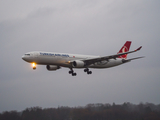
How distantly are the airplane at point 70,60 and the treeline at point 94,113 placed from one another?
8.54m

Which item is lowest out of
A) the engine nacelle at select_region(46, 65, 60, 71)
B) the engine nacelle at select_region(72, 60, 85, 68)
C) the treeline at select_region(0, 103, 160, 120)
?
the treeline at select_region(0, 103, 160, 120)

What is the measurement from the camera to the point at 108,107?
187 feet

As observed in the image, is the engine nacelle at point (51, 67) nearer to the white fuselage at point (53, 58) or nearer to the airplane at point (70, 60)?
the airplane at point (70, 60)

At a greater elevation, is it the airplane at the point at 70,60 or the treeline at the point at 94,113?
the airplane at the point at 70,60

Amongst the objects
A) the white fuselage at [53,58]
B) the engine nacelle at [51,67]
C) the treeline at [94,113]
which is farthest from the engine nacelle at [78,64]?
the treeline at [94,113]

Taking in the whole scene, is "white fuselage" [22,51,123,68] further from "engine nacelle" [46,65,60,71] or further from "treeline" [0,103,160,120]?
"treeline" [0,103,160,120]

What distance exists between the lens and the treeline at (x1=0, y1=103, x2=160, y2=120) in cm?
5300

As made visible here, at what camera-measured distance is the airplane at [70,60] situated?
55.7 metres

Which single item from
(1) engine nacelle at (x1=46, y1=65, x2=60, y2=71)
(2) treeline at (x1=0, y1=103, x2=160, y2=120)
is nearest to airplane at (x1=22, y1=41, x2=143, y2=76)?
(1) engine nacelle at (x1=46, y1=65, x2=60, y2=71)

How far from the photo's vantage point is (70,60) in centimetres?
5941

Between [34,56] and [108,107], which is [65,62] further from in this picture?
[108,107]

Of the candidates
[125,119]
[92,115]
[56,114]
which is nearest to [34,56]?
[56,114]

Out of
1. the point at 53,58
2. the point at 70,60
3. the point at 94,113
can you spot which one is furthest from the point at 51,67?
the point at 94,113

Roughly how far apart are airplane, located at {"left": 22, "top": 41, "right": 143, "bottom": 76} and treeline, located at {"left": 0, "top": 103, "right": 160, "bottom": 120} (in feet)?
28.0
